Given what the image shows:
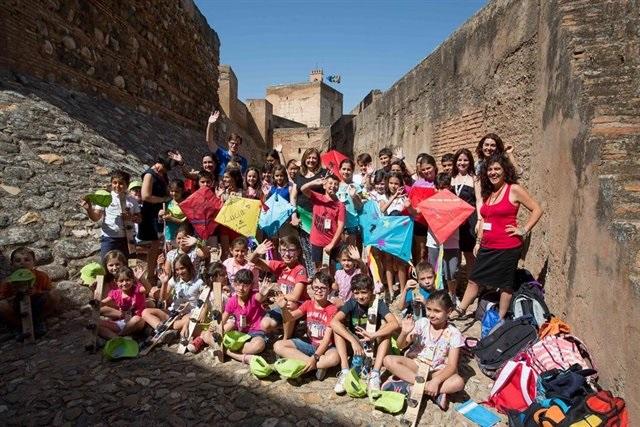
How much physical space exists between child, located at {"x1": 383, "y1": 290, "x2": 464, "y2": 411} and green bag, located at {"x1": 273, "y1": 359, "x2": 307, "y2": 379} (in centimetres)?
66

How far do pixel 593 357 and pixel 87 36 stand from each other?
30.6 feet

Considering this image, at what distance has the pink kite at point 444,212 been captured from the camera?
4.47 metres

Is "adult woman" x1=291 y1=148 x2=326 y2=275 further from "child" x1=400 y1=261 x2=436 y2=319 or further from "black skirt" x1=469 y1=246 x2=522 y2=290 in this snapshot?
"black skirt" x1=469 y1=246 x2=522 y2=290

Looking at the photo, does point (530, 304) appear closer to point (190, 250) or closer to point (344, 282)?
point (344, 282)

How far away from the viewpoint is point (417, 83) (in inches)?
355

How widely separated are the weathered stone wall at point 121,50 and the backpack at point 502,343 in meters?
7.72

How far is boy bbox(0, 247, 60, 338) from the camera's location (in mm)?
3914

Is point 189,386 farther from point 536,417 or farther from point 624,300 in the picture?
point 624,300

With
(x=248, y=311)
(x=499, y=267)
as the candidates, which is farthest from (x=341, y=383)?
(x=499, y=267)

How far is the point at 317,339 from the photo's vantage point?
3.75 metres

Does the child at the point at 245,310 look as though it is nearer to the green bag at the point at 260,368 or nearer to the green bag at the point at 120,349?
the green bag at the point at 260,368

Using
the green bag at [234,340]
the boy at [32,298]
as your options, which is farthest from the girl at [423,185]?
the boy at [32,298]

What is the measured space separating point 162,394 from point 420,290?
2.56 m

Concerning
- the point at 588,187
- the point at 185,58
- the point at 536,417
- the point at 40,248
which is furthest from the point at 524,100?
the point at 185,58
